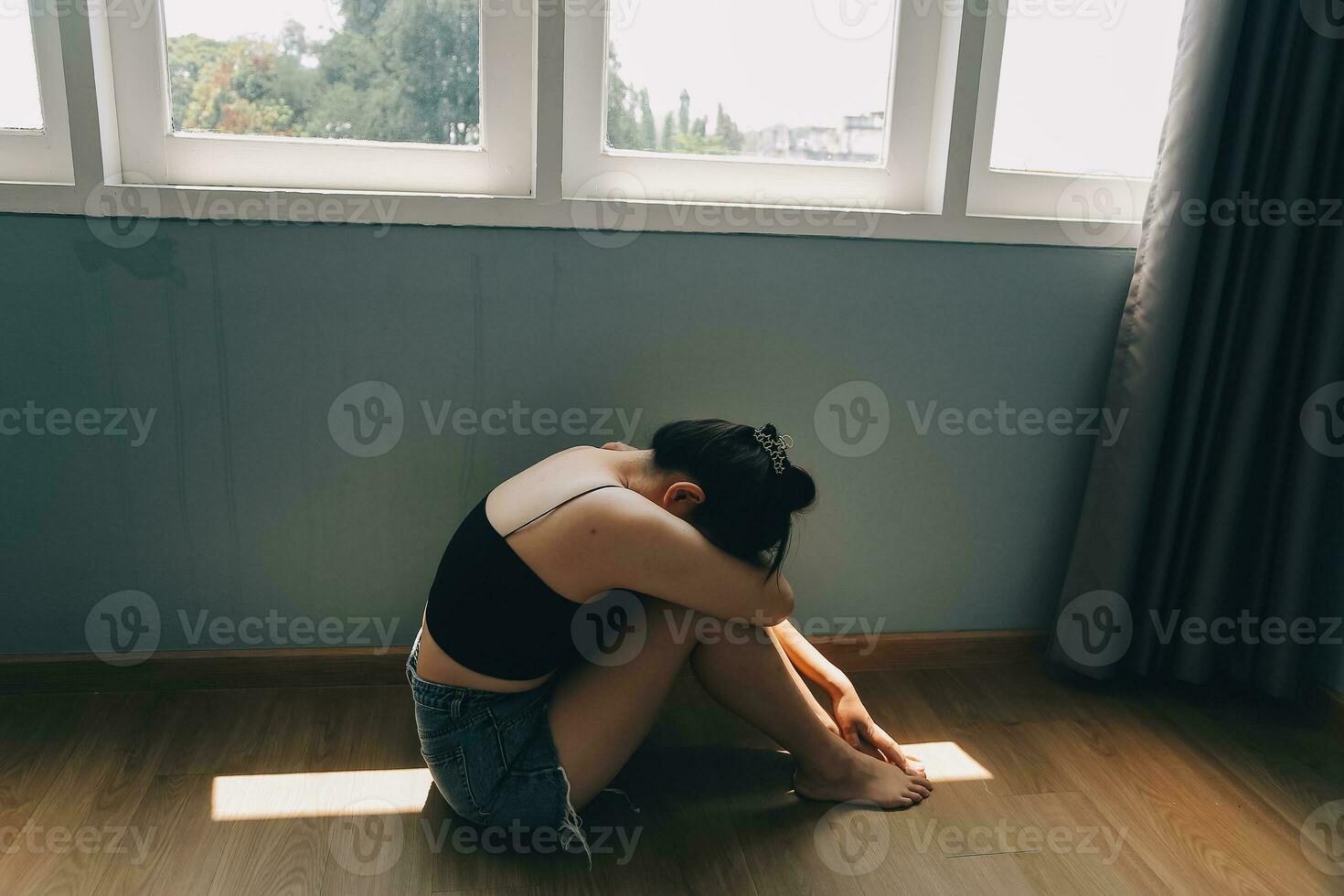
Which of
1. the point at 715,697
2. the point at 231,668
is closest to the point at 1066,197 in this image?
the point at 715,697

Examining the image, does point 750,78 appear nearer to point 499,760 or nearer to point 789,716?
point 789,716

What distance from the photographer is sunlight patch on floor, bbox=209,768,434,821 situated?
4.74 ft

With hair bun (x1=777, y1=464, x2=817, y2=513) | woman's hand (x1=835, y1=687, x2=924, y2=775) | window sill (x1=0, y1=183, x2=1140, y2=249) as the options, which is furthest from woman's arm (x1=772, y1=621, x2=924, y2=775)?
window sill (x1=0, y1=183, x2=1140, y2=249)

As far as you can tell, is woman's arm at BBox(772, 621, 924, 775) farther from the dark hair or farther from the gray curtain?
the gray curtain

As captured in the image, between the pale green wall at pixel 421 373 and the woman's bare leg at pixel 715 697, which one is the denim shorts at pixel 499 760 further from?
the pale green wall at pixel 421 373

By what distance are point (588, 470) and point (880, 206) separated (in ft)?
2.93

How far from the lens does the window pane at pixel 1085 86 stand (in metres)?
1.79

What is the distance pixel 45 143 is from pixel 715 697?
1.47 meters

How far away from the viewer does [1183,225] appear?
1.70m

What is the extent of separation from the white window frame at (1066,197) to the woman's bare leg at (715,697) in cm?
101

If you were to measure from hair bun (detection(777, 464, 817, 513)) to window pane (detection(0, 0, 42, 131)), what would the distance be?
1.41m

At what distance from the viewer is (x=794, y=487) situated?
4.34 feet

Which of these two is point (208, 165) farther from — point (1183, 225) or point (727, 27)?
point (1183, 225)

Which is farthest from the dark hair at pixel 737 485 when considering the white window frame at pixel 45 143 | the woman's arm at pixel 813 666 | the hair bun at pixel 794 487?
the white window frame at pixel 45 143
